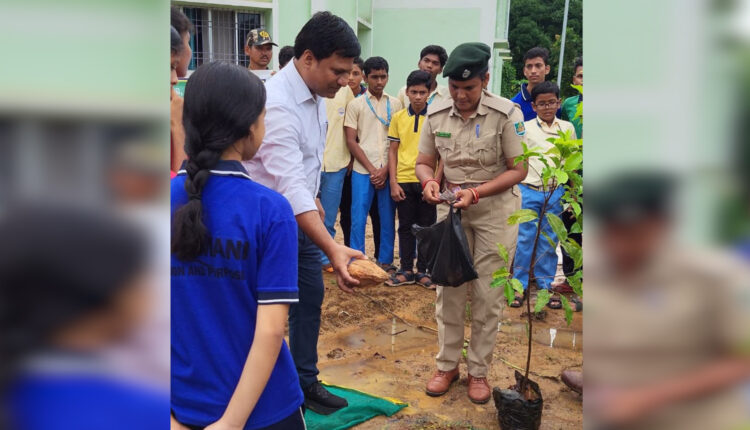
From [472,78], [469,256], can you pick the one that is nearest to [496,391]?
[469,256]

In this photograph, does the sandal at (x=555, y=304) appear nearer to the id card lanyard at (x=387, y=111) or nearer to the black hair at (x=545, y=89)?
the black hair at (x=545, y=89)

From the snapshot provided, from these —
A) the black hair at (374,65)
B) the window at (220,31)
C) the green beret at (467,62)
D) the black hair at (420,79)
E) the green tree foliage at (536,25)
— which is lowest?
the green beret at (467,62)

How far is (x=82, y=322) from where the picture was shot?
40cm

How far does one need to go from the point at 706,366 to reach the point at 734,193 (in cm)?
11

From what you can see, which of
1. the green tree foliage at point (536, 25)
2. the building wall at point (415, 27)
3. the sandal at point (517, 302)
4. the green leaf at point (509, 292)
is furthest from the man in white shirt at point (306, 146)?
the green tree foliage at point (536, 25)

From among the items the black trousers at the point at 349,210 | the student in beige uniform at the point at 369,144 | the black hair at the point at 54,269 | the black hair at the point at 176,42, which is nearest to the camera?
the black hair at the point at 54,269

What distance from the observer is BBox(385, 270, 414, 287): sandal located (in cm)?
608

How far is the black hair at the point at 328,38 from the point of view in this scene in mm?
2896

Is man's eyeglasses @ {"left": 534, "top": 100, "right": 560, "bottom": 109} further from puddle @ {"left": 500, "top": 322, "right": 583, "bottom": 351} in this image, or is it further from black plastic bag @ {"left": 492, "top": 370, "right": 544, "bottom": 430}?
black plastic bag @ {"left": 492, "top": 370, "right": 544, "bottom": 430}

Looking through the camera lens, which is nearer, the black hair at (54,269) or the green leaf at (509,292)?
the black hair at (54,269)

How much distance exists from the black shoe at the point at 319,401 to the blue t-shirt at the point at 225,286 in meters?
1.94

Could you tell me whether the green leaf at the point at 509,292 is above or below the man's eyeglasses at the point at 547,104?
below

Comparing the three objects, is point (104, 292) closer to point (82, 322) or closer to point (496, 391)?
point (82, 322)

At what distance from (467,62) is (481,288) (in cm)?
130
